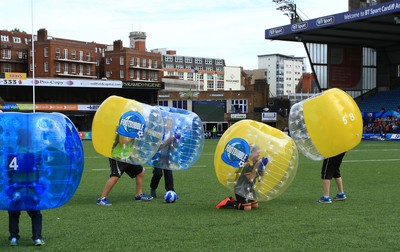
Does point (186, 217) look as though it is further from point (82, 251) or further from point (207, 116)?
point (207, 116)

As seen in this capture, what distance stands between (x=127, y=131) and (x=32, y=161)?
10.4 feet

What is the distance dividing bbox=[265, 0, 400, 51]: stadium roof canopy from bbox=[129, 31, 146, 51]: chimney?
58.4m

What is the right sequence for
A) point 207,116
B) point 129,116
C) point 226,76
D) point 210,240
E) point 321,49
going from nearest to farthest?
point 210,240
point 129,116
point 321,49
point 207,116
point 226,76

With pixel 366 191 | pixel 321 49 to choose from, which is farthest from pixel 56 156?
pixel 321 49

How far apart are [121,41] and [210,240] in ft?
295

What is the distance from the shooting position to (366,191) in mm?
10664

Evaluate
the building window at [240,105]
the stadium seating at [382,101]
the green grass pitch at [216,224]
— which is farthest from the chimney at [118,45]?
the green grass pitch at [216,224]

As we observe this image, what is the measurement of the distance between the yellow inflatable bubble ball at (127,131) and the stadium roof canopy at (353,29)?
27836mm

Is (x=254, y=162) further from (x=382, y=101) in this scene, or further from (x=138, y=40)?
(x=138, y=40)

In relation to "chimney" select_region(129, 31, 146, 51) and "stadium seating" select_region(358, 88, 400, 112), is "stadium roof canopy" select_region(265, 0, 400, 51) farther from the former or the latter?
"chimney" select_region(129, 31, 146, 51)

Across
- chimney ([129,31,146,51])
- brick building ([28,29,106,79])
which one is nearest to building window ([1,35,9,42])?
brick building ([28,29,106,79])

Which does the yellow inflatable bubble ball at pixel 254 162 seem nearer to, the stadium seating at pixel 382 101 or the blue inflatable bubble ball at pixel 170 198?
the blue inflatable bubble ball at pixel 170 198

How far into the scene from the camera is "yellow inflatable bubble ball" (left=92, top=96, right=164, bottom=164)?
28.1 ft

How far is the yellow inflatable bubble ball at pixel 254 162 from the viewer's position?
801cm
